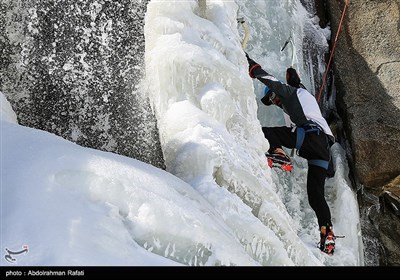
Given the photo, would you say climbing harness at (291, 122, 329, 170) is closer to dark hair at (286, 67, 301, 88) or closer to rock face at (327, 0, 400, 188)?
dark hair at (286, 67, 301, 88)

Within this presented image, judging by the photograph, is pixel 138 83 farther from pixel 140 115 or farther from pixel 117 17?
pixel 117 17

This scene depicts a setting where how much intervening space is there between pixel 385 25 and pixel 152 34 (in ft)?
10.0

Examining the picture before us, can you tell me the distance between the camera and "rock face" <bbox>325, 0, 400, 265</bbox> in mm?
4914

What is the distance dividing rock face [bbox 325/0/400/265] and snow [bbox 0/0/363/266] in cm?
27

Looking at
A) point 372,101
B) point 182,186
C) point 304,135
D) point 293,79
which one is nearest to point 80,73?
point 182,186

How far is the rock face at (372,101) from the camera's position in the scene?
16.1ft

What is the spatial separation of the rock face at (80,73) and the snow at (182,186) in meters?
0.16

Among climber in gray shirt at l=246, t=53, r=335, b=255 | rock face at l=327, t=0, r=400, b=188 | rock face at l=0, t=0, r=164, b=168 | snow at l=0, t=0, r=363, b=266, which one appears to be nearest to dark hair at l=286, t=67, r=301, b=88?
climber in gray shirt at l=246, t=53, r=335, b=255

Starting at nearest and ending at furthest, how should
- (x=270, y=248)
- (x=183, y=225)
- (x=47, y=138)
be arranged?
1. (x=183, y=225)
2. (x=47, y=138)
3. (x=270, y=248)

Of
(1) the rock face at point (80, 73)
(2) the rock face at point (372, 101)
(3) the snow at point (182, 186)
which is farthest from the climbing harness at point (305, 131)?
(1) the rock face at point (80, 73)

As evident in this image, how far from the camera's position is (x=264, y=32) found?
538 centimetres

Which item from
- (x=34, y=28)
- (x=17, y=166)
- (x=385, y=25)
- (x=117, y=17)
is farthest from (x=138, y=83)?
(x=385, y=25)

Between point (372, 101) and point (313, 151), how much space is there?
4.42 ft

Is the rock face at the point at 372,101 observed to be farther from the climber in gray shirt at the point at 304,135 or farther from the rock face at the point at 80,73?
the rock face at the point at 80,73
